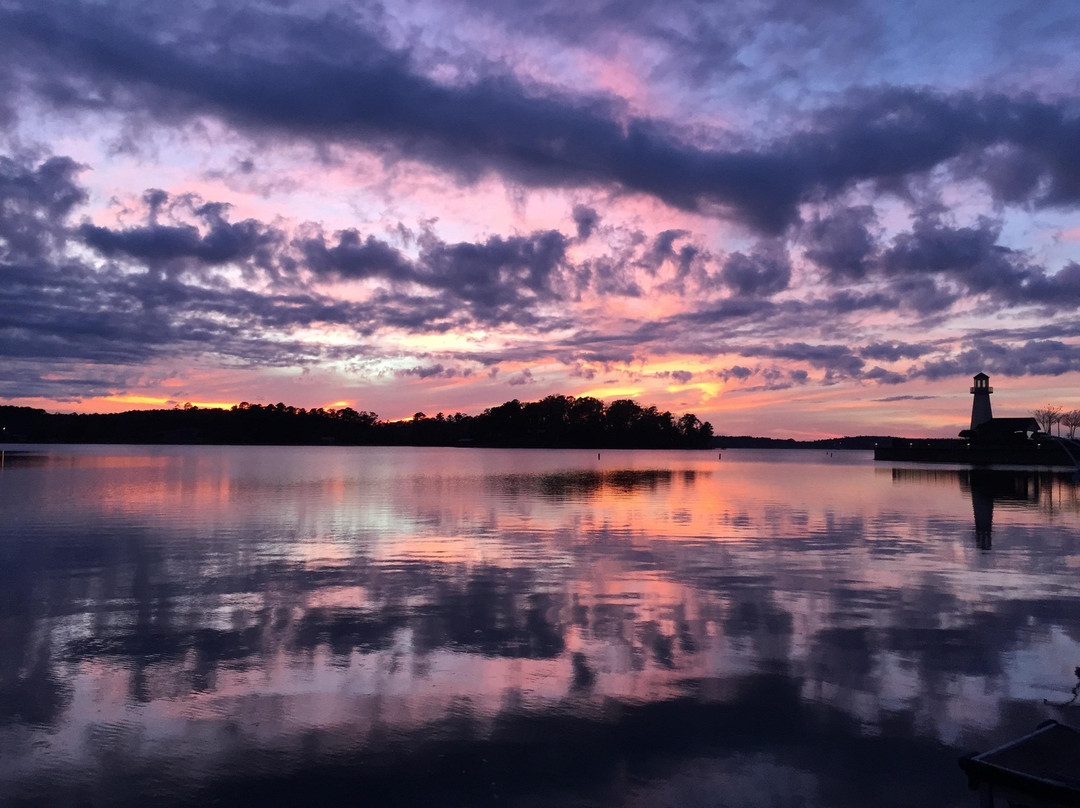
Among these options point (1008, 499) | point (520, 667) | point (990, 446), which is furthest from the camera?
point (990, 446)

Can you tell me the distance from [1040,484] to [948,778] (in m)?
58.9

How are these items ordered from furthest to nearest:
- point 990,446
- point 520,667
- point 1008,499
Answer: point 990,446, point 1008,499, point 520,667

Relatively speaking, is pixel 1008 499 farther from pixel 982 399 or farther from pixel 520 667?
pixel 982 399

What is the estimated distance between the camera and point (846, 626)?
43.5 ft

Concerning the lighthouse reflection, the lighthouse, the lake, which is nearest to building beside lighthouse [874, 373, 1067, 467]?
the lighthouse

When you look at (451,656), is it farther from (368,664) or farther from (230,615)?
(230,615)

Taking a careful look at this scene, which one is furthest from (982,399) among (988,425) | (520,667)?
(520,667)

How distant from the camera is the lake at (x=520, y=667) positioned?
7.49 meters

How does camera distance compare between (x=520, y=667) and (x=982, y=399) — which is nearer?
(x=520, y=667)

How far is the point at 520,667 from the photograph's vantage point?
1084 cm

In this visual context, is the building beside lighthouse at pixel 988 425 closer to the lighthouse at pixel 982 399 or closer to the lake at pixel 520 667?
the lighthouse at pixel 982 399

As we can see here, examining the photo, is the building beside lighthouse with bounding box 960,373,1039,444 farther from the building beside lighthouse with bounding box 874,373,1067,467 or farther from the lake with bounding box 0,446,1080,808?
the lake with bounding box 0,446,1080,808

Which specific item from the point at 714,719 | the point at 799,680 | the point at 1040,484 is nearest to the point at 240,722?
the point at 714,719

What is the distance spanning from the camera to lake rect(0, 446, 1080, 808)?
24.6ft
